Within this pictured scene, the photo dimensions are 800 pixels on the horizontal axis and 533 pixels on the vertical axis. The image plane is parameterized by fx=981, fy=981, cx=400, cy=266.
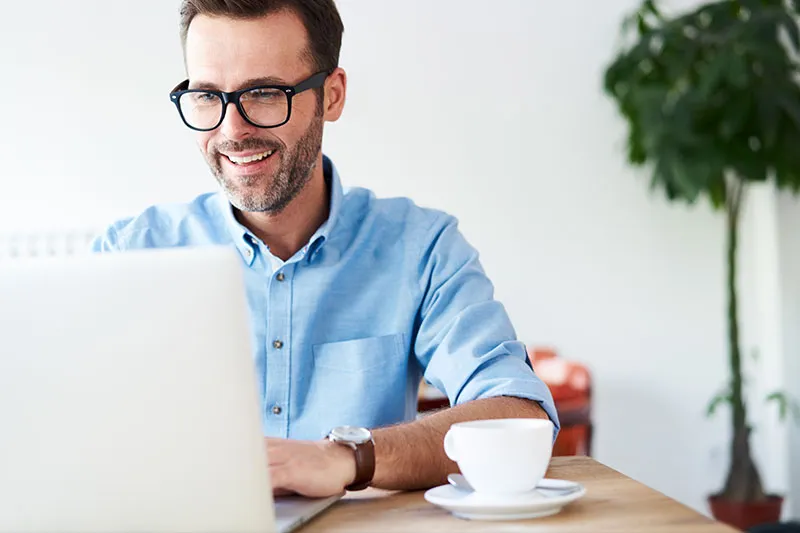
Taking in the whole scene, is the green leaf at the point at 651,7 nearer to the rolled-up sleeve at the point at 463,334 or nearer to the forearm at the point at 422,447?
the rolled-up sleeve at the point at 463,334

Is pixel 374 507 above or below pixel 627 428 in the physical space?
above

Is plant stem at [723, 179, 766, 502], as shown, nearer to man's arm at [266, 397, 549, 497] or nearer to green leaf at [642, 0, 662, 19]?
green leaf at [642, 0, 662, 19]

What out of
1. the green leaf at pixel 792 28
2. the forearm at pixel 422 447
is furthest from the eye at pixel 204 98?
the green leaf at pixel 792 28

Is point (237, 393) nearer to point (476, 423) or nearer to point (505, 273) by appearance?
point (476, 423)

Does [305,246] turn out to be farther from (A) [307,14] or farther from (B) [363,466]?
(B) [363,466]

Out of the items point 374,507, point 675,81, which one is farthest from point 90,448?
point 675,81

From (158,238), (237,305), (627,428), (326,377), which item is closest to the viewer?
(237,305)

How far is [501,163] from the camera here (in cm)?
394

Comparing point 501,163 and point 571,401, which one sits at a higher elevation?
point 501,163

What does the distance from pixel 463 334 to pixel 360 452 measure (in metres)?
0.37

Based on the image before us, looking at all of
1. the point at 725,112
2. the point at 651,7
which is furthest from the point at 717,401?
the point at 651,7

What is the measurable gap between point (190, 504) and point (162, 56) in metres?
3.28

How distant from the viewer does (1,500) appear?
0.75m

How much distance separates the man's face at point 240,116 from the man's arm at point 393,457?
0.49 metres
